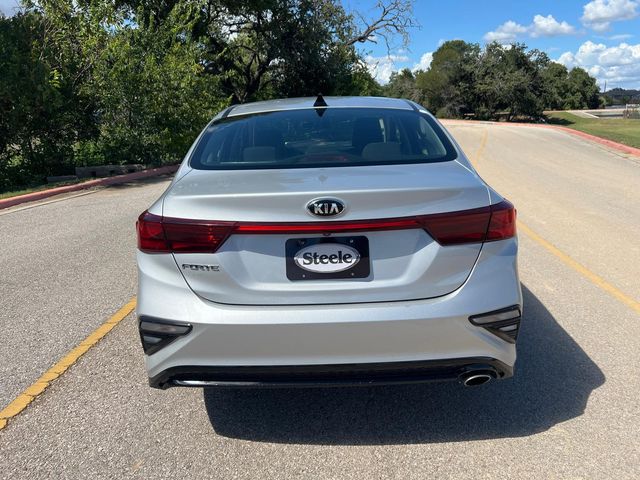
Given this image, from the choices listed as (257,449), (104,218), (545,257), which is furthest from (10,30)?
(257,449)

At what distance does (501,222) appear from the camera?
2836 millimetres

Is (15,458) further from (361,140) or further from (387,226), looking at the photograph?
(361,140)

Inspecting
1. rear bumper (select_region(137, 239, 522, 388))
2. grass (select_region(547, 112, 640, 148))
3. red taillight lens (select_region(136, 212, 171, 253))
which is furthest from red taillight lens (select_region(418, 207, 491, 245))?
grass (select_region(547, 112, 640, 148))

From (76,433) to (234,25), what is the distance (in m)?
29.8

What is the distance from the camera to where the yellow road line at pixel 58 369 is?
3387mm

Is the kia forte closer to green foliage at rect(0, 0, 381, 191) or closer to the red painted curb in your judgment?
the red painted curb

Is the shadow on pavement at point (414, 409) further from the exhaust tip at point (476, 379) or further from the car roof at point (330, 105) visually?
the car roof at point (330, 105)

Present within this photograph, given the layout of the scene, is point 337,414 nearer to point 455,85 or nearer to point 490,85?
point 490,85

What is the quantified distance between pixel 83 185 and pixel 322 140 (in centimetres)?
1225

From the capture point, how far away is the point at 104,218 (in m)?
9.98

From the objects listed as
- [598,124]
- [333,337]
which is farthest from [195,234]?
[598,124]

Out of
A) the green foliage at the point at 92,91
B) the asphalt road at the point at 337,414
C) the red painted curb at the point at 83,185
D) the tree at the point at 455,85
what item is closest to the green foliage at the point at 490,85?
the tree at the point at 455,85

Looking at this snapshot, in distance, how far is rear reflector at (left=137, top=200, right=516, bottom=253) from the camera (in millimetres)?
2670

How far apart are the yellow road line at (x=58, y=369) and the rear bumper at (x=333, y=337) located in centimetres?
117
